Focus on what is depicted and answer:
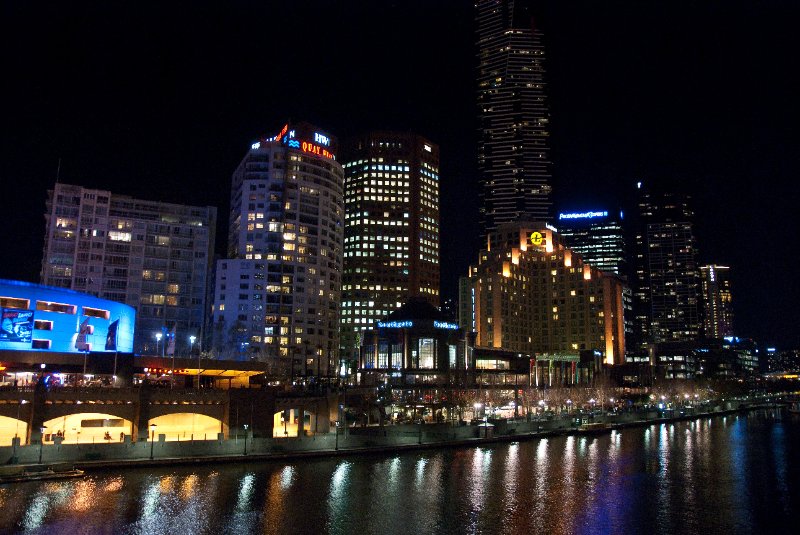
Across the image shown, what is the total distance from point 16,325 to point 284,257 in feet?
282

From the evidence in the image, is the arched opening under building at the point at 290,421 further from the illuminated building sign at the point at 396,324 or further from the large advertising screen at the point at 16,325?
the illuminated building sign at the point at 396,324

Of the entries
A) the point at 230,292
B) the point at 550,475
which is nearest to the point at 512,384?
the point at 230,292

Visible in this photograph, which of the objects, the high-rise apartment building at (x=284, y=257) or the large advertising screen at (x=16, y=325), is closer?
the large advertising screen at (x=16, y=325)

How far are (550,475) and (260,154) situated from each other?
5035 inches

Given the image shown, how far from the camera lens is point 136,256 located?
168 meters

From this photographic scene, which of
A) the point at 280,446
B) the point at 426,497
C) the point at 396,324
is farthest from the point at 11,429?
the point at 396,324

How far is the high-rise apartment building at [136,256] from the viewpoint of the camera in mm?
161500

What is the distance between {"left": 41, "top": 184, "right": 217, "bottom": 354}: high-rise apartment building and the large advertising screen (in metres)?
68.8

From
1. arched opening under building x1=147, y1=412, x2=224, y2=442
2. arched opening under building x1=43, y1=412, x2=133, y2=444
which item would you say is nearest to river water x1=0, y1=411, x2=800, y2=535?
arched opening under building x1=43, y1=412, x2=133, y2=444

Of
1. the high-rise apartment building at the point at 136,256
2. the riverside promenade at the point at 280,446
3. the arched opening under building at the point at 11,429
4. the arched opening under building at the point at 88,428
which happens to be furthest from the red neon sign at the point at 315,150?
the arched opening under building at the point at 11,429

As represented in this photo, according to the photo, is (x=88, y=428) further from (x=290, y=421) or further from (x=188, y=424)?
(x=290, y=421)

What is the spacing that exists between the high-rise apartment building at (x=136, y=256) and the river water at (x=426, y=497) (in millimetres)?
97664

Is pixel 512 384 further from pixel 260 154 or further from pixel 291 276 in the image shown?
pixel 260 154

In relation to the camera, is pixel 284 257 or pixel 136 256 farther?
pixel 284 257
